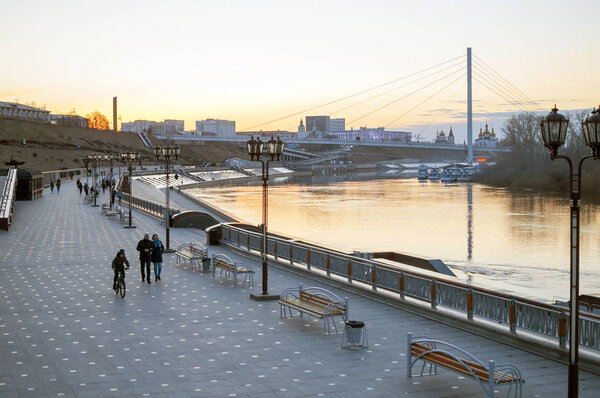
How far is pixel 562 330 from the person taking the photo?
8.97 metres

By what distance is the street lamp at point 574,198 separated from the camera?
22.3ft

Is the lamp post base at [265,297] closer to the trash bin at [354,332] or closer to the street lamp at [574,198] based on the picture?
the trash bin at [354,332]

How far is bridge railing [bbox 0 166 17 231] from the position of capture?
2527cm

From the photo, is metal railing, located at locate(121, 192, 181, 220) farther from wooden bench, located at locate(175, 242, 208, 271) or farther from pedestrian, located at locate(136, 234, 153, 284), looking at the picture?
pedestrian, located at locate(136, 234, 153, 284)

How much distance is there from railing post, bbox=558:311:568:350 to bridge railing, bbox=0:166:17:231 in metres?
21.1

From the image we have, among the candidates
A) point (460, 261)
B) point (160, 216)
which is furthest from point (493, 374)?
point (160, 216)

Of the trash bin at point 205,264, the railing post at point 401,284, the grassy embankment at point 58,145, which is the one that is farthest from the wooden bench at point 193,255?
the grassy embankment at point 58,145

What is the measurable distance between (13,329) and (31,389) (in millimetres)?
3275

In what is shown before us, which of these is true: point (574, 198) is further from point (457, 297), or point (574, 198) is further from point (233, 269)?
point (233, 269)

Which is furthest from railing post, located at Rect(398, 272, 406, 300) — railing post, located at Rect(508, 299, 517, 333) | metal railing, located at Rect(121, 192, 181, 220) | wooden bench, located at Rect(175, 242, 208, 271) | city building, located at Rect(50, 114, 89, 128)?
city building, located at Rect(50, 114, 89, 128)

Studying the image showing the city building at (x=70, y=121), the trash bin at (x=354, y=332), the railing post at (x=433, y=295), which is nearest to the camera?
the trash bin at (x=354, y=332)

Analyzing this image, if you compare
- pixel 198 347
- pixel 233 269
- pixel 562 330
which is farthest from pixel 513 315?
pixel 233 269

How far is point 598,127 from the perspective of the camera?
22.3 ft

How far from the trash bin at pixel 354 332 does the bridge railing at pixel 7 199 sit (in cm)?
1896
